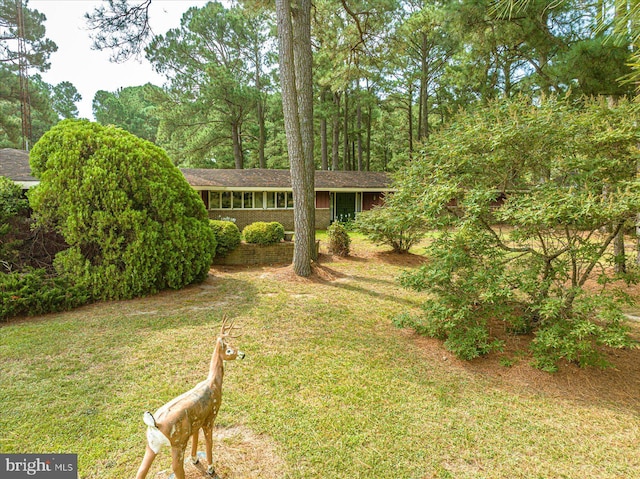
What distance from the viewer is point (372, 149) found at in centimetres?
3384

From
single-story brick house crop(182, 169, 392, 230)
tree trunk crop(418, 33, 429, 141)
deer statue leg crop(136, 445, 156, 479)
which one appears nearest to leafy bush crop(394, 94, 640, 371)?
deer statue leg crop(136, 445, 156, 479)

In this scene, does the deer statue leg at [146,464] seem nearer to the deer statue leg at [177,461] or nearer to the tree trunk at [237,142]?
the deer statue leg at [177,461]

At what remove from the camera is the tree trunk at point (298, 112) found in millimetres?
7590

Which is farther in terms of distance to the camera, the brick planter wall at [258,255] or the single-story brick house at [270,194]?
the single-story brick house at [270,194]

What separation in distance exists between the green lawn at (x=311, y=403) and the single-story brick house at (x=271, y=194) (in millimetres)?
11415

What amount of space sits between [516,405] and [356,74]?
1094 cm

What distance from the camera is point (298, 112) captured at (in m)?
8.21

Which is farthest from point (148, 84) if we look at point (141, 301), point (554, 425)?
point (554, 425)

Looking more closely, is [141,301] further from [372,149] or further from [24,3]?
[372,149]

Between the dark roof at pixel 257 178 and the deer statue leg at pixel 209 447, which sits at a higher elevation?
the dark roof at pixel 257 178

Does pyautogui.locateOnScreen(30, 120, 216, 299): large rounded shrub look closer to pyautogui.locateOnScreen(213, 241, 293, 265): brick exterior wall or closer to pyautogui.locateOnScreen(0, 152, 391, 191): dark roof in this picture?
pyautogui.locateOnScreen(213, 241, 293, 265): brick exterior wall

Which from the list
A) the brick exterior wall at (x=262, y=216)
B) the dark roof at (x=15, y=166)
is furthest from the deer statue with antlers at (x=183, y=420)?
the brick exterior wall at (x=262, y=216)

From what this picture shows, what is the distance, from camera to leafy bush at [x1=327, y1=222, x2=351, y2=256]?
1058cm

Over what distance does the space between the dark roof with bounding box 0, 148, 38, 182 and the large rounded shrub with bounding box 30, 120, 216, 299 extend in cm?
586
